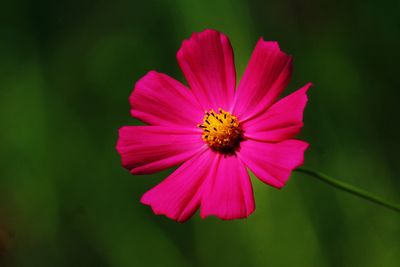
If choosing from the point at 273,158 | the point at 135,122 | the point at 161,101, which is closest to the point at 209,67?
the point at 161,101

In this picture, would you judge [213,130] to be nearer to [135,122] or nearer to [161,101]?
[161,101]

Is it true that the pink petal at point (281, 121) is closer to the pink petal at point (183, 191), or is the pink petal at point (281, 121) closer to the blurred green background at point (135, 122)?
the pink petal at point (183, 191)

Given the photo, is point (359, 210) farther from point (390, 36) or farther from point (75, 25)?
point (75, 25)

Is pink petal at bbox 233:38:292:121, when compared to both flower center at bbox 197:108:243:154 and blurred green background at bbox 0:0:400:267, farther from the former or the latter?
blurred green background at bbox 0:0:400:267

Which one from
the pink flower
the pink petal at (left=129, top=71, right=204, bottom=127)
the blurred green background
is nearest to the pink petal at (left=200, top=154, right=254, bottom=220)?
the pink flower

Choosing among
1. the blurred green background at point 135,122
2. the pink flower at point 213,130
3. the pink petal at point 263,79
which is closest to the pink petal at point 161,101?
the pink flower at point 213,130

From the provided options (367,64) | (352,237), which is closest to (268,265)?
(352,237)
